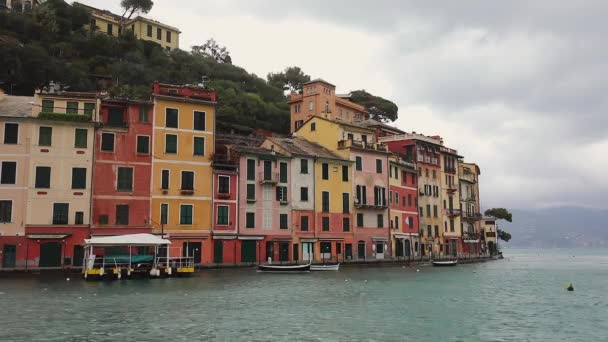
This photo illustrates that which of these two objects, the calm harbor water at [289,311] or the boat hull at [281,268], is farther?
the boat hull at [281,268]

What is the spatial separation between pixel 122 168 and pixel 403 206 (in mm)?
38066

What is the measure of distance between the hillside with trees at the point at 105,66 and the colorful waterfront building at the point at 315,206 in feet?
45.6

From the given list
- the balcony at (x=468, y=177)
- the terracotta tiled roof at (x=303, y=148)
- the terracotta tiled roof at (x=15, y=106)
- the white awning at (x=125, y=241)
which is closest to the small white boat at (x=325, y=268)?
the terracotta tiled roof at (x=303, y=148)

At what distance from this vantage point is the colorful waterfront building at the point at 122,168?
50.8 m

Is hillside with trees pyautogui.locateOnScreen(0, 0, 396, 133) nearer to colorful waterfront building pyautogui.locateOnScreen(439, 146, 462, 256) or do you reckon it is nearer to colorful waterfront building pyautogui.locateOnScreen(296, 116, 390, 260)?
colorful waterfront building pyautogui.locateOnScreen(296, 116, 390, 260)

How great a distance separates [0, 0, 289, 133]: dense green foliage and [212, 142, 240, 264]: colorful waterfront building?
1877 cm

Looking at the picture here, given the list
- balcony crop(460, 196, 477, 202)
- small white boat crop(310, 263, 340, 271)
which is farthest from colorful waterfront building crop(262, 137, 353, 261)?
balcony crop(460, 196, 477, 202)

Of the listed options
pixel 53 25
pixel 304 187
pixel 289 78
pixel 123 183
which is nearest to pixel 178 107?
pixel 123 183

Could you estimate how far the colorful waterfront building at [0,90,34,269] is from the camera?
4669 centimetres

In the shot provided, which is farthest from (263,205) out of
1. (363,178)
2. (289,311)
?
(289,311)

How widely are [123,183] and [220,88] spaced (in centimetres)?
3874

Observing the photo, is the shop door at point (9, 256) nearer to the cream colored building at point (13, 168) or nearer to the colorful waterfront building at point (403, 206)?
the cream colored building at point (13, 168)

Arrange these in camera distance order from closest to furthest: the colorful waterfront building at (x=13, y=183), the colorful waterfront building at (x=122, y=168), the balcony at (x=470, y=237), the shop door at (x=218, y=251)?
the colorful waterfront building at (x=13, y=183), the colorful waterfront building at (x=122, y=168), the shop door at (x=218, y=251), the balcony at (x=470, y=237)

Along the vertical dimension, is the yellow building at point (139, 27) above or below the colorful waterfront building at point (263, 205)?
above
